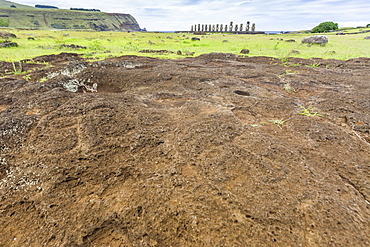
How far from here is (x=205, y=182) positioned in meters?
2.23

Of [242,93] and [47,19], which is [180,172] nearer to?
[242,93]

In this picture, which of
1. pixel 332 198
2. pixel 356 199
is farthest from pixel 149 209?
pixel 356 199

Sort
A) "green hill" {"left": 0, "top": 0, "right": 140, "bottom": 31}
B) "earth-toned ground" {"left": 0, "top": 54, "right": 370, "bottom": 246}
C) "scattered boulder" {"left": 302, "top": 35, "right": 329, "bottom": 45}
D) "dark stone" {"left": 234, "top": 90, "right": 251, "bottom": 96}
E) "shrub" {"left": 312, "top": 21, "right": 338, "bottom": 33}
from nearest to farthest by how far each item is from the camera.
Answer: "earth-toned ground" {"left": 0, "top": 54, "right": 370, "bottom": 246} < "dark stone" {"left": 234, "top": 90, "right": 251, "bottom": 96} < "scattered boulder" {"left": 302, "top": 35, "right": 329, "bottom": 45} < "shrub" {"left": 312, "top": 21, "right": 338, "bottom": 33} < "green hill" {"left": 0, "top": 0, "right": 140, "bottom": 31}

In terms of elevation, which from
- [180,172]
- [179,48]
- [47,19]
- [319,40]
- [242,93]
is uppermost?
[47,19]

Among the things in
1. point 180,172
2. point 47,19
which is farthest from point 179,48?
point 47,19

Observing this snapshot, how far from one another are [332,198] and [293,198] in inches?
17.4

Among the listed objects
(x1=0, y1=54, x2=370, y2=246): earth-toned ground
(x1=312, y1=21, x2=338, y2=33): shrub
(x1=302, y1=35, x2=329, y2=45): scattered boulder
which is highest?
(x1=312, y1=21, x2=338, y2=33): shrub

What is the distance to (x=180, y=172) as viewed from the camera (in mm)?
2389

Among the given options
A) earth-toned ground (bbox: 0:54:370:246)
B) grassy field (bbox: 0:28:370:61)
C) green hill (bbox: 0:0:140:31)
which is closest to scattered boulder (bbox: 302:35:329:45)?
grassy field (bbox: 0:28:370:61)

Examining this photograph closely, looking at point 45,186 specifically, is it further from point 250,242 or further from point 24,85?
point 24,85

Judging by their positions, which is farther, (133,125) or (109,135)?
(133,125)

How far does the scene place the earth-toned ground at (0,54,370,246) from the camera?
1.77 metres

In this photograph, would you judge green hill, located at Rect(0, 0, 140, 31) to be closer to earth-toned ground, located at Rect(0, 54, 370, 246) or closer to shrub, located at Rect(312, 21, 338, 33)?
shrub, located at Rect(312, 21, 338, 33)

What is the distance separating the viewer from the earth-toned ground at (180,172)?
69.5 inches
